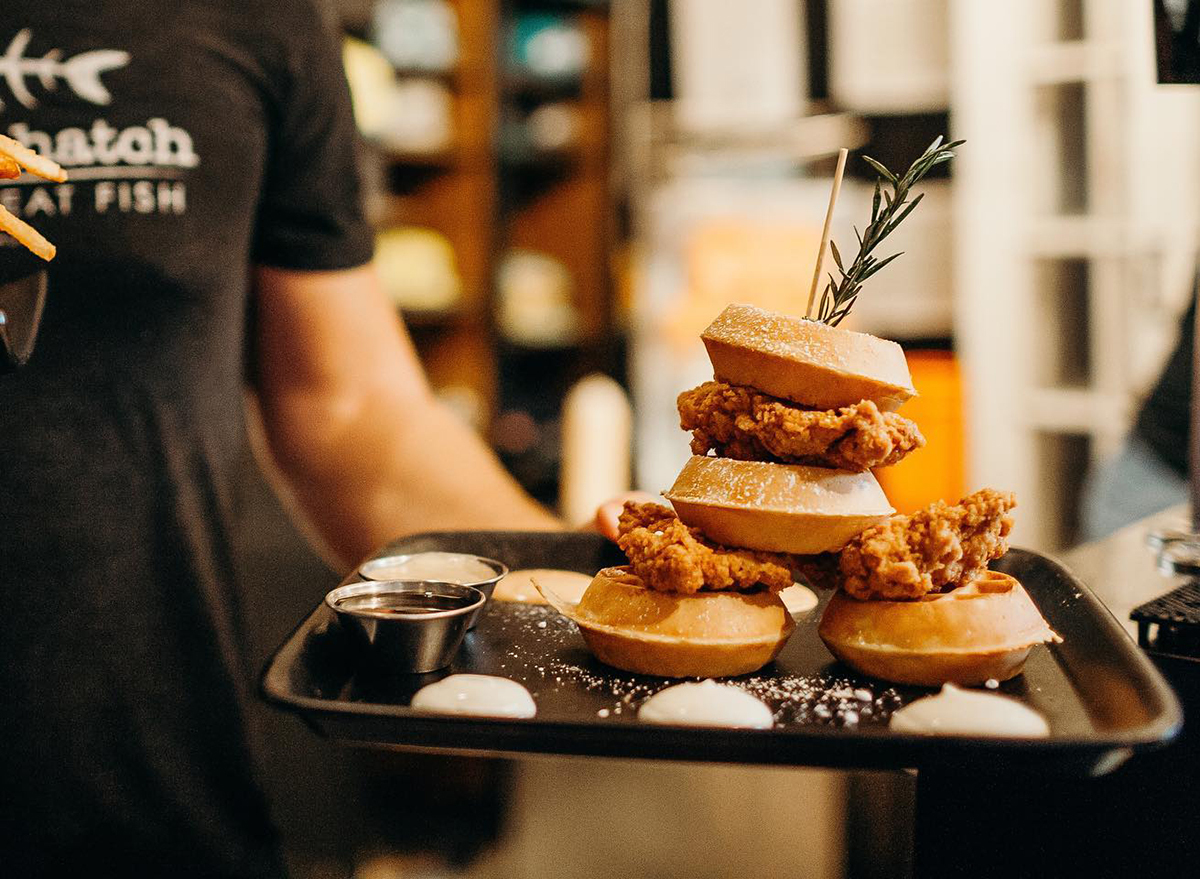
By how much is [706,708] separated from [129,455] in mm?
875

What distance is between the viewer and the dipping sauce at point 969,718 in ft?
2.70

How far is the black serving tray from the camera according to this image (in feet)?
2.67

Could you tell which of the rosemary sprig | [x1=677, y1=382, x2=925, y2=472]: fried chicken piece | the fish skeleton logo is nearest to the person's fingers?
[x1=677, y1=382, x2=925, y2=472]: fried chicken piece

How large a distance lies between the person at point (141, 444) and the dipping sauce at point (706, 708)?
0.67 m

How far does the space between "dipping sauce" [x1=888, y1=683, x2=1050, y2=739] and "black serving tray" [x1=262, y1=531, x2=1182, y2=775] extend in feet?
0.06

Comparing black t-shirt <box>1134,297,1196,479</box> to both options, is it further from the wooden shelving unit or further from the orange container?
the wooden shelving unit

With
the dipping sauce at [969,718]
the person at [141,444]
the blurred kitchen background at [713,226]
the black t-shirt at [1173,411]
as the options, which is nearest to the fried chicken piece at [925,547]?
the dipping sauce at [969,718]

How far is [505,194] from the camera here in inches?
189

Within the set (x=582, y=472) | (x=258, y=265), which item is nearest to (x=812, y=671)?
(x=258, y=265)

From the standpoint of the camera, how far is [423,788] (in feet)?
9.73

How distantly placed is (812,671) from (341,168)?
1.07 meters

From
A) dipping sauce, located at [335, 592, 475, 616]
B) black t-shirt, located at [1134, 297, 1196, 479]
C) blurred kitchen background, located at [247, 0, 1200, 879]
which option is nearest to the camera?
dipping sauce, located at [335, 592, 475, 616]

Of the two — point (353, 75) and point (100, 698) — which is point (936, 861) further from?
point (353, 75)

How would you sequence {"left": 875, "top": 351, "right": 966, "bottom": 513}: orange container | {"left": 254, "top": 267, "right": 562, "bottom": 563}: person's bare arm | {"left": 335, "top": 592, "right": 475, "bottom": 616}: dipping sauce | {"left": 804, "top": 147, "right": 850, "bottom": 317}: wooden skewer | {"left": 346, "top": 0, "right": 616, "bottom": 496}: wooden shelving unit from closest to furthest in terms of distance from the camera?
{"left": 804, "top": 147, "right": 850, "bottom": 317}: wooden skewer, {"left": 335, "top": 592, "right": 475, "bottom": 616}: dipping sauce, {"left": 254, "top": 267, "right": 562, "bottom": 563}: person's bare arm, {"left": 875, "top": 351, "right": 966, "bottom": 513}: orange container, {"left": 346, "top": 0, "right": 616, "bottom": 496}: wooden shelving unit
